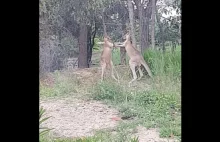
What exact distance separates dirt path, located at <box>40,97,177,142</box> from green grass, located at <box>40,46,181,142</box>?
0.03 meters

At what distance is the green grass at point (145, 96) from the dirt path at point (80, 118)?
3cm

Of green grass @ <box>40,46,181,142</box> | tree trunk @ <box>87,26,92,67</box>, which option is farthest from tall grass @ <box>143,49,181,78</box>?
tree trunk @ <box>87,26,92,67</box>

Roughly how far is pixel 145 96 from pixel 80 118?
0.30m

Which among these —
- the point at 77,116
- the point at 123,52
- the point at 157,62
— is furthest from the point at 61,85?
the point at 157,62

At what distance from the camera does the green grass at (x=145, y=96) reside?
1.18m

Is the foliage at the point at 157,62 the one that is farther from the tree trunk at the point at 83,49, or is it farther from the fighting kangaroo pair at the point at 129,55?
the tree trunk at the point at 83,49

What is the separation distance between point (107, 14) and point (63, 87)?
38cm

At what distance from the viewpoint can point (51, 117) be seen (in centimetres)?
124

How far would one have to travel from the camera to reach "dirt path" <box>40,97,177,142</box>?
1210mm

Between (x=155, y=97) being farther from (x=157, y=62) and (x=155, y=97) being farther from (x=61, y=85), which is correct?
(x=61, y=85)

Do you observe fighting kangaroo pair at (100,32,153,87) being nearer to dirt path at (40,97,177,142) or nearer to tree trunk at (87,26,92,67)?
tree trunk at (87,26,92,67)
